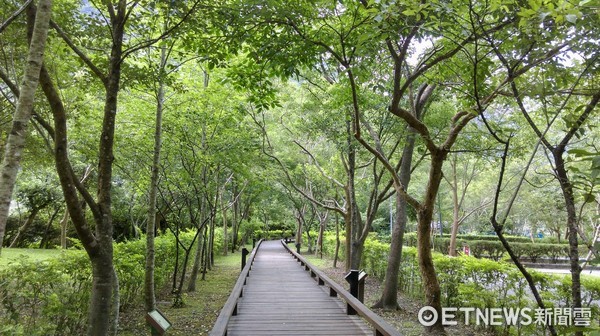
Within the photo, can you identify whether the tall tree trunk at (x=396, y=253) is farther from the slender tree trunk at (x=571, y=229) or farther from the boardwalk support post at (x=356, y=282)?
the slender tree trunk at (x=571, y=229)

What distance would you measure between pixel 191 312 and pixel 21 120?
6605mm

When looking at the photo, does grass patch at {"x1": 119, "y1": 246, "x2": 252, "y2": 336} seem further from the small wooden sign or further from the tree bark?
the small wooden sign

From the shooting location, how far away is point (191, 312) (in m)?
8.16

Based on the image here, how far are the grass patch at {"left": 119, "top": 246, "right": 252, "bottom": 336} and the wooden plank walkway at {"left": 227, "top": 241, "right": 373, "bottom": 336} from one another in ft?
2.53

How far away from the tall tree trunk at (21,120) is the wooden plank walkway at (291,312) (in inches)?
153

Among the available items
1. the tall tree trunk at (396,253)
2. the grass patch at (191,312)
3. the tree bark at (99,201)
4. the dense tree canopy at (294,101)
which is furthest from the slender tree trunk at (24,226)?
the tree bark at (99,201)

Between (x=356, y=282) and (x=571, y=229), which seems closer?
(x=571, y=229)

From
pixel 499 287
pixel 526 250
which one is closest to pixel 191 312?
pixel 499 287

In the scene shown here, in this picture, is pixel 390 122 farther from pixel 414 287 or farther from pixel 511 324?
pixel 511 324

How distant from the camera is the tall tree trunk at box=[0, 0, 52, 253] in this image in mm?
2381

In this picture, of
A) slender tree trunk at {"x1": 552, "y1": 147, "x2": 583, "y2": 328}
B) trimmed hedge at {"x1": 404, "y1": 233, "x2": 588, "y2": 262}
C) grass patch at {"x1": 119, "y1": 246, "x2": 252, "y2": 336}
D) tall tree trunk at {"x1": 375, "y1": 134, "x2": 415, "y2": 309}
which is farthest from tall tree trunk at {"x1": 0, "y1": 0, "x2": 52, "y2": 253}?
trimmed hedge at {"x1": 404, "y1": 233, "x2": 588, "y2": 262}

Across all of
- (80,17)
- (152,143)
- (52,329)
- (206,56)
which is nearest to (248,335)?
(52,329)

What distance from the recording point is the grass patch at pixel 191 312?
22.3ft

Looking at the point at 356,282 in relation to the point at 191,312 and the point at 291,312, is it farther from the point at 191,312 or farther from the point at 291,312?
the point at 191,312
